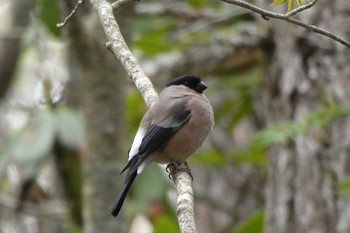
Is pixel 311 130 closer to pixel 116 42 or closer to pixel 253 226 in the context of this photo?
pixel 253 226

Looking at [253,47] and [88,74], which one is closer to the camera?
[88,74]

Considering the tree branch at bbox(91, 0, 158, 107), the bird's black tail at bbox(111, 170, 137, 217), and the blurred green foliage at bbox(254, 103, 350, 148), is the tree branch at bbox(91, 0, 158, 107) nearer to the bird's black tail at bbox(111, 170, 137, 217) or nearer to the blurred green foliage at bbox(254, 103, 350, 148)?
the bird's black tail at bbox(111, 170, 137, 217)

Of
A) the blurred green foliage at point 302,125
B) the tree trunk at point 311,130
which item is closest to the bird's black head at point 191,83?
the blurred green foliage at point 302,125

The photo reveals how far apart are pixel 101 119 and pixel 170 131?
4.30 feet

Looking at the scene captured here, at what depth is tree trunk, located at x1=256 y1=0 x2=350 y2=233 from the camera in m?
5.57

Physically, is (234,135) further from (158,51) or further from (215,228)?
(158,51)

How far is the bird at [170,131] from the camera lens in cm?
424

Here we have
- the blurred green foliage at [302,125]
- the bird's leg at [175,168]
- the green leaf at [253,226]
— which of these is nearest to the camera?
the bird's leg at [175,168]

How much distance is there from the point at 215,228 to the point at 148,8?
229cm

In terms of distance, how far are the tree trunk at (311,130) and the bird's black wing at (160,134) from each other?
4.18 ft

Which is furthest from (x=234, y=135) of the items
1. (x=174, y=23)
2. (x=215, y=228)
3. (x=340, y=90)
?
(x=340, y=90)

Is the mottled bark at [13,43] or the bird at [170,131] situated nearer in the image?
the bird at [170,131]

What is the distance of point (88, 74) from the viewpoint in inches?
225

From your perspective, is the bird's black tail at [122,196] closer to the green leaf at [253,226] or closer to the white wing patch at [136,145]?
the white wing patch at [136,145]
